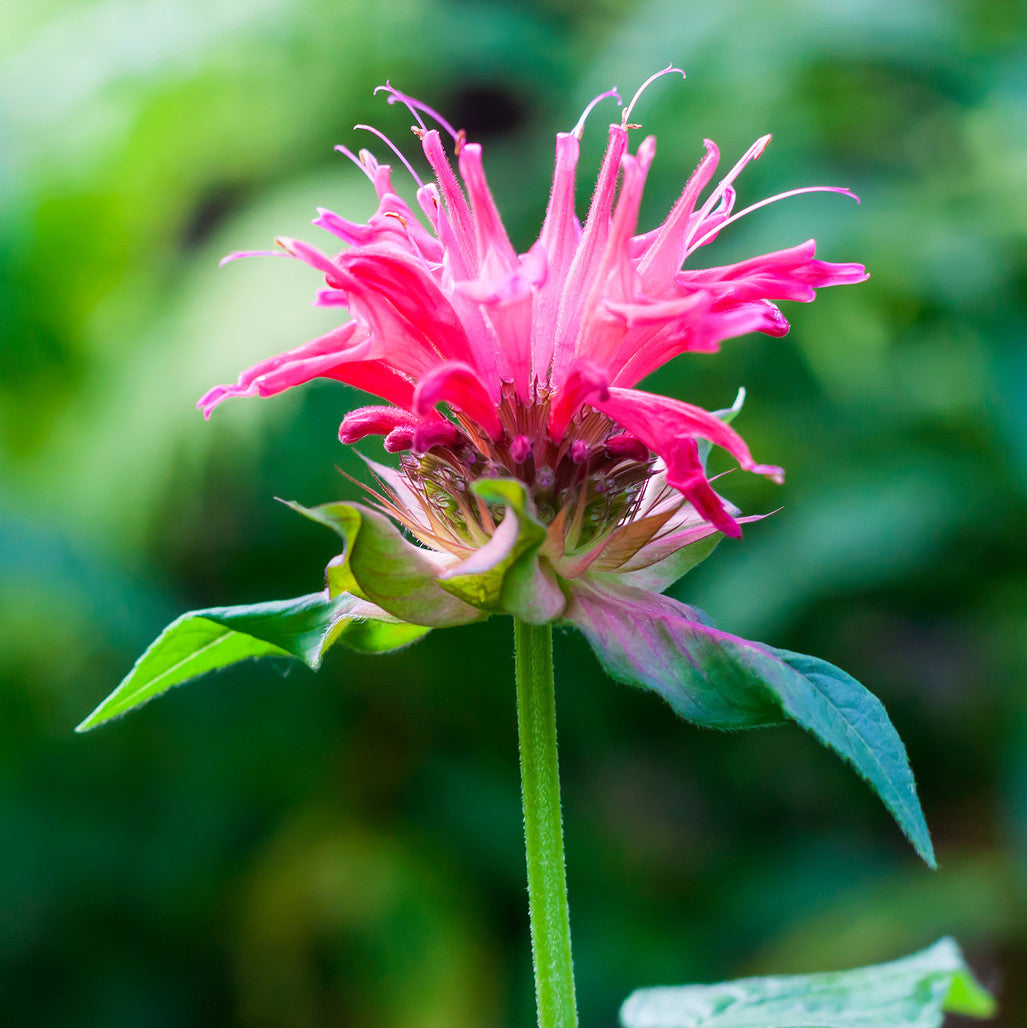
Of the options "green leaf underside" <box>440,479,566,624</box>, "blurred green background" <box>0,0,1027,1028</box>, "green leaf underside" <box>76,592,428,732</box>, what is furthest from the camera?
"blurred green background" <box>0,0,1027,1028</box>

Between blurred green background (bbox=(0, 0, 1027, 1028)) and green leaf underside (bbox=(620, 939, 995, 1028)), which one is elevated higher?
blurred green background (bbox=(0, 0, 1027, 1028))

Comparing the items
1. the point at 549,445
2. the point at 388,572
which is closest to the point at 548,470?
the point at 549,445

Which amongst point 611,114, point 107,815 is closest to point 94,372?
point 107,815

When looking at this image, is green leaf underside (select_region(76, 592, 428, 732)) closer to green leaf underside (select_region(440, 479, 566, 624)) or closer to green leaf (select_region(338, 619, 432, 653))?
green leaf (select_region(338, 619, 432, 653))

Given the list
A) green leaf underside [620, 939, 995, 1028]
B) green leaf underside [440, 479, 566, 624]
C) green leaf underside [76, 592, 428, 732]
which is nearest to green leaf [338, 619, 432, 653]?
green leaf underside [76, 592, 428, 732]

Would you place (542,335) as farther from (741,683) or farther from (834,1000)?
(834,1000)

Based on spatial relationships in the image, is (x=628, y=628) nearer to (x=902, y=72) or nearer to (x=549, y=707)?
(x=549, y=707)

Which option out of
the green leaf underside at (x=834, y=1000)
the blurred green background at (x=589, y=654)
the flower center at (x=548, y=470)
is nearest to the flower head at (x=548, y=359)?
the flower center at (x=548, y=470)
